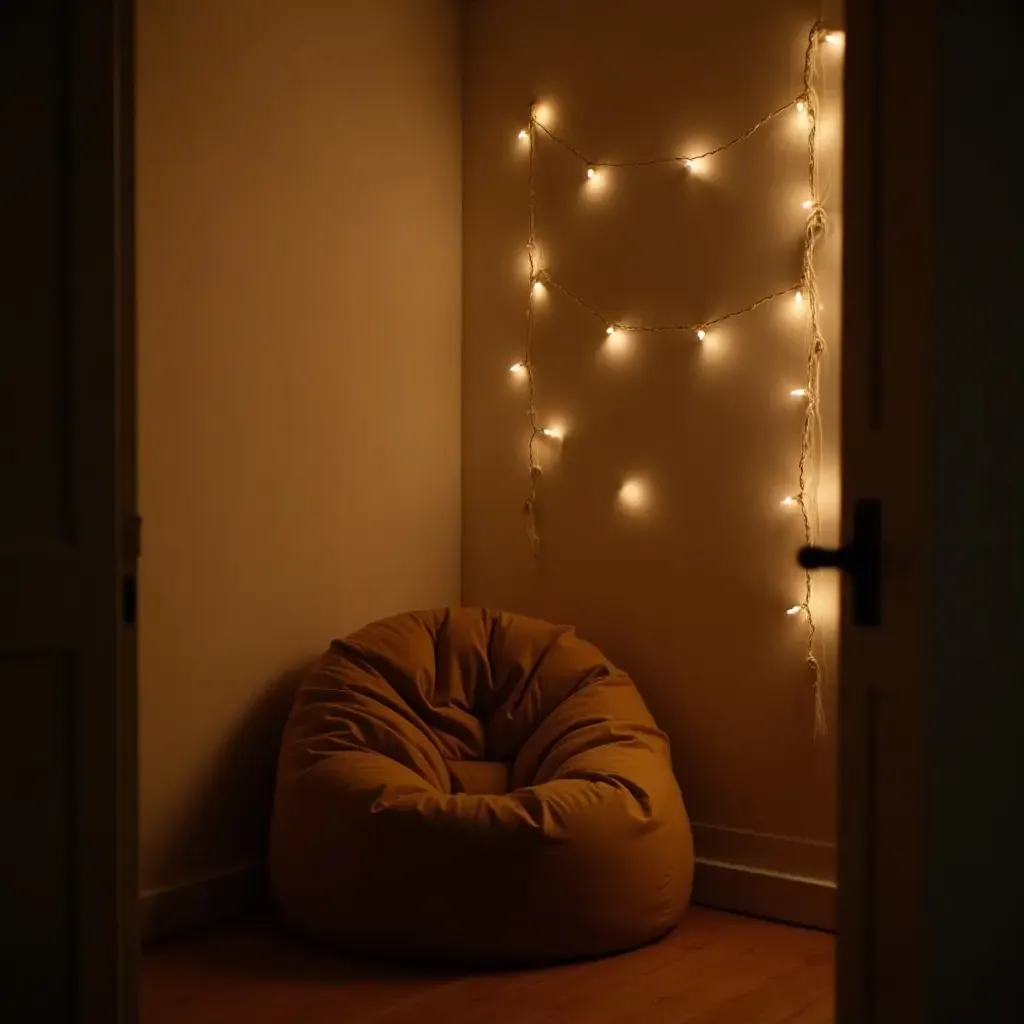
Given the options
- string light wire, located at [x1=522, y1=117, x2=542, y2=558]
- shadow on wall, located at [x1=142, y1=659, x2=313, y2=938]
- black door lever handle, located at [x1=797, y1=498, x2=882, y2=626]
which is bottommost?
shadow on wall, located at [x1=142, y1=659, x2=313, y2=938]

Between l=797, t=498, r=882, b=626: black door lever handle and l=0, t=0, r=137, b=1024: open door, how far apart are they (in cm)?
86

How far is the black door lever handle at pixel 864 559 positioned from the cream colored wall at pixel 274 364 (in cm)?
223

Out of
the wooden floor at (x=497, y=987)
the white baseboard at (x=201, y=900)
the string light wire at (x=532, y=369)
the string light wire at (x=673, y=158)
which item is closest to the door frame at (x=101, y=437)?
the wooden floor at (x=497, y=987)

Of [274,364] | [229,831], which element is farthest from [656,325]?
[229,831]

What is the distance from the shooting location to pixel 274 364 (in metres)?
3.52

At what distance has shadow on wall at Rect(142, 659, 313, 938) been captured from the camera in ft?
10.5

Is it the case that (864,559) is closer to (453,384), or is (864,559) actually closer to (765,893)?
(765,893)

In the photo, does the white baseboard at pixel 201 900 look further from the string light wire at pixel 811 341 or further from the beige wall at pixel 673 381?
the string light wire at pixel 811 341

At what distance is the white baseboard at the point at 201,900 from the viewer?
3.12 meters

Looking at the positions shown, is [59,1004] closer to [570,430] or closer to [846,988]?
[846,988]

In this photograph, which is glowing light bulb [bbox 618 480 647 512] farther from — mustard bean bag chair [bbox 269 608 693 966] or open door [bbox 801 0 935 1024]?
open door [bbox 801 0 935 1024]

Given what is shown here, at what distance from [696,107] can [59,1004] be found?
303 centimetres

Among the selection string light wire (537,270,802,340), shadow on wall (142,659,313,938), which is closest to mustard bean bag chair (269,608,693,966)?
shadow on wall (142,659,313,938)

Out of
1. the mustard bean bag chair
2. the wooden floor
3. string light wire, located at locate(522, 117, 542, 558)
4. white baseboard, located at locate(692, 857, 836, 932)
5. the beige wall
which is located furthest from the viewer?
string light wire, located at locate(522, 117, 542, 558)
